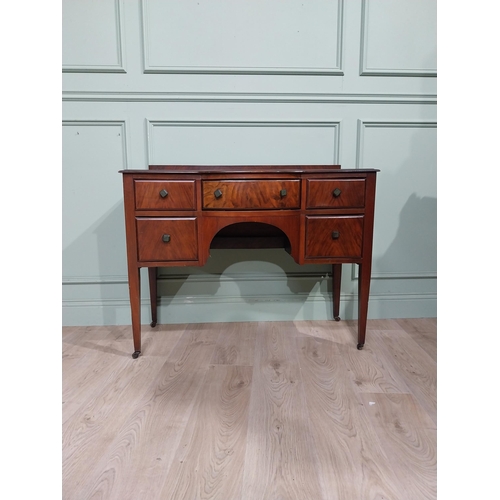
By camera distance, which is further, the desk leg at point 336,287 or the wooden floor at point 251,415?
the desk leg at point 336,287

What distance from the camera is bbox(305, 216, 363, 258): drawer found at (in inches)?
68.2

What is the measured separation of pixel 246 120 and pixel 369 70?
0.68 metres

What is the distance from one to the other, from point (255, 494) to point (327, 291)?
1366mm

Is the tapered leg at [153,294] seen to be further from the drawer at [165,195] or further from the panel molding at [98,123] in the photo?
the panel molding at [98,123]

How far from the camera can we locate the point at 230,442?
1189mm

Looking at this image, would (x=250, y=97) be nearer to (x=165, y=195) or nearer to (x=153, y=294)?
(x=165, y=195)

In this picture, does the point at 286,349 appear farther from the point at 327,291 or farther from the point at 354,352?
the point at 327,291

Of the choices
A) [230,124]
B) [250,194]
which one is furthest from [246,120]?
[250,194]

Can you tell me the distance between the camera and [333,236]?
1.74 metres

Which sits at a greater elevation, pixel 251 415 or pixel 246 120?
pixel 246 120

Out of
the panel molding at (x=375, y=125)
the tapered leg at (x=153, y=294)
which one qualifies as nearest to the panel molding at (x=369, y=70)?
the panel molding at (x=375, y=125)

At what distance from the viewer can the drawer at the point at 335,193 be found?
1.71 meters

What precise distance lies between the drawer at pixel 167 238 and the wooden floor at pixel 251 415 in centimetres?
46

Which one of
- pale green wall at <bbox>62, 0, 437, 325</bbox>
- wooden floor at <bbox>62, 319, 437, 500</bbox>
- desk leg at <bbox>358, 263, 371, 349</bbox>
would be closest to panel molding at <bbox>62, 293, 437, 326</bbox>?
pale green wall at <bbox>62, 0, 437, 325</bbox>
